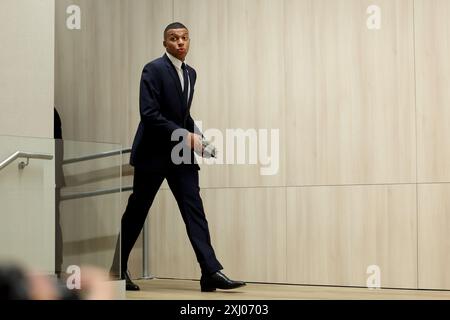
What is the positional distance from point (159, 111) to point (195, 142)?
0.40 m

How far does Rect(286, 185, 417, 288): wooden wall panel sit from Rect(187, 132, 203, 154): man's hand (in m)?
1.08

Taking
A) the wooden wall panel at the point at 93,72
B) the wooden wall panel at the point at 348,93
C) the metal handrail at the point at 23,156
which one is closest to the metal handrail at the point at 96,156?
the metal handrail at the point at 23,156

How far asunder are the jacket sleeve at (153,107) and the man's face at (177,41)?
15cm

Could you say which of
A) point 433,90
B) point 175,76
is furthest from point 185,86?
point 433,90

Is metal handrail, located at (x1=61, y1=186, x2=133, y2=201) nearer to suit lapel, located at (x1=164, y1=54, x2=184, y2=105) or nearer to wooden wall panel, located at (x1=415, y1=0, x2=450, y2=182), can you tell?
suit lapel, located at (x1=164, y1=54, x2=184, y2=105)

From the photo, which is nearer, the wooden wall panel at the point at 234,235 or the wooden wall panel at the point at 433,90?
the wooden wall panel at the point at 433,90

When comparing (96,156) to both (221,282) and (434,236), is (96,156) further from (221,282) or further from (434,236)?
(434,236)

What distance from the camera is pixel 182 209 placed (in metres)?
3.98

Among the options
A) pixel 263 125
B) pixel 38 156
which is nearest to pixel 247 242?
pixel 263 125

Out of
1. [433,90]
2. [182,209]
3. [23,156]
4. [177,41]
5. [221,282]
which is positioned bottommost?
[221,282]

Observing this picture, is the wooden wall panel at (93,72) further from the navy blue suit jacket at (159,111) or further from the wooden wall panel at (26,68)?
the navy blue suit jacket at (159,111)

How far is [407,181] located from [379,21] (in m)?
0.92

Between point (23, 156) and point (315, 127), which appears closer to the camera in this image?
point (23, 156)

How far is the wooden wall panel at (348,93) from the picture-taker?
171 inches
